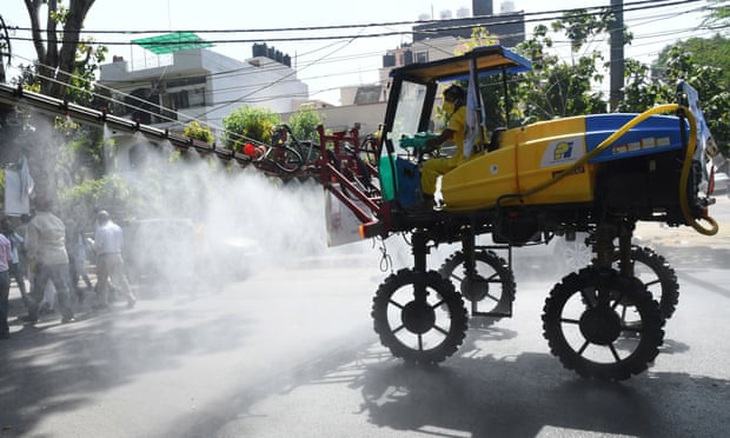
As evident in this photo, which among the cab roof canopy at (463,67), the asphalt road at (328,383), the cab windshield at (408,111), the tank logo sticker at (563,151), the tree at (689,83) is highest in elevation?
the tree at (689,83)

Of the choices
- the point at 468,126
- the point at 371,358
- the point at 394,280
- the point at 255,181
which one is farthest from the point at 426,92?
the point at 255,181

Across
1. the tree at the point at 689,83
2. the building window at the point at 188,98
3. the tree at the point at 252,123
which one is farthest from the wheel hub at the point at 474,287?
the building window at the point at 188,98

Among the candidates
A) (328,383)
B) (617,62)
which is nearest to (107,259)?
(328,383)

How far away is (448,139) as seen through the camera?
6176 millimetres

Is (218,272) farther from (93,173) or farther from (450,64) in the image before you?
(93,173)

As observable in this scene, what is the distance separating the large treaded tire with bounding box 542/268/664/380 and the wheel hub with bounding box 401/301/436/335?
1.13m

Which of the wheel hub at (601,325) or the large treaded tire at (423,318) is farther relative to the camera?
the large treaded tire at (423,318)

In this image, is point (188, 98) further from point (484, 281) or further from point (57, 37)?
point (484, 281)

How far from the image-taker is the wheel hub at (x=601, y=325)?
531cm

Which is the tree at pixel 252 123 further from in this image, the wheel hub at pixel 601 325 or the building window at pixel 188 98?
the wheel hub at pixel 601 325

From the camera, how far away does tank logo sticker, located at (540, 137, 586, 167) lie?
515cm

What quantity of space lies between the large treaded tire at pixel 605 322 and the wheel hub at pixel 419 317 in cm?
113

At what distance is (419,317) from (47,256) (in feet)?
21.9

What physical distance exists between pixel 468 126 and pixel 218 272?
387 inches
